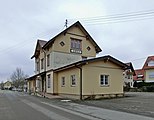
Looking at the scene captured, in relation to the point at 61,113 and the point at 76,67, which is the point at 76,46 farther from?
the point at 61,113

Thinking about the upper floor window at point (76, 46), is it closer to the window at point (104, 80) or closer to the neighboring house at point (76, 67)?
the neighboring house at point (76, 67)

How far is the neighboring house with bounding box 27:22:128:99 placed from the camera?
1003 inches

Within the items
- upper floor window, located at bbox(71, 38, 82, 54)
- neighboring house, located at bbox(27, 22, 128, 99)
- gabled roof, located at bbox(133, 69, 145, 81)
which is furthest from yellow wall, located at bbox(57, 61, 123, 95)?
gabled roof, located at bbox(133, 69, 145, 81)

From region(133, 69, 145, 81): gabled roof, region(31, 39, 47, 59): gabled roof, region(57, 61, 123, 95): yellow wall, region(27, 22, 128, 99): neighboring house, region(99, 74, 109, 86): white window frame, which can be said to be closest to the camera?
region(57, 61, 123, 95): yellow wall

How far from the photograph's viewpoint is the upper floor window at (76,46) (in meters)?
34.2

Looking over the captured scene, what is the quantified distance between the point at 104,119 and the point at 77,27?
2444 cm

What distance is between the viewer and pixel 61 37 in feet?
108

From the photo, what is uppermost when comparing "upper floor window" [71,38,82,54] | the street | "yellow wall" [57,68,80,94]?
"upper floor window" [71,38,82,54]

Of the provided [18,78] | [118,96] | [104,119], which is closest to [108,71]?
[118,96]

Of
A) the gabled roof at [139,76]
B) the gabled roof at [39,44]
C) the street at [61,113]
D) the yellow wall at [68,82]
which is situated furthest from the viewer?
the gabled roof at [139,76]

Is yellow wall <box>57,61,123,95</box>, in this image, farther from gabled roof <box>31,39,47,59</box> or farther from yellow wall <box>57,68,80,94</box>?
gabled roof <box>31,39,47,59</box>

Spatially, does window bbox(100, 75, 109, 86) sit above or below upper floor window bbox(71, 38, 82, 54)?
below

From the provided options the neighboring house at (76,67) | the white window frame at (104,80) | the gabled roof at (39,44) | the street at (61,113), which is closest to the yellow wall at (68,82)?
the neighboring house at (76,67)

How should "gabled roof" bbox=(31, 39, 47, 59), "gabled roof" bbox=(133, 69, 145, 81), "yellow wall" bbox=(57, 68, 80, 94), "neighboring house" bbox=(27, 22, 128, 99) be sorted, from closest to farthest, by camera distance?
"neighboring house" bbox=(27, 22, 128, 99), "yellow wall" bbox=(57, 68, 80, 94), "gabled roof" bbox=(31, 39, 47, 59), "gabled roof" bbox=(133, 69, 145, 81)
